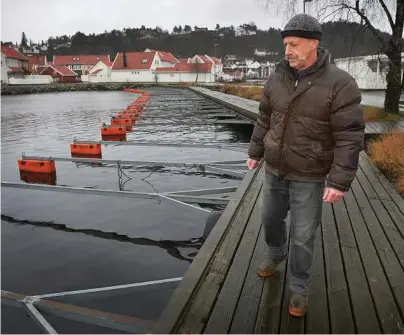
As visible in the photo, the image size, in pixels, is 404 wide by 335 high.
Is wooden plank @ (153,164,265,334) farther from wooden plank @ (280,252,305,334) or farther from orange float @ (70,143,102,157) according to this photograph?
orange float @ (70,143,102,157)

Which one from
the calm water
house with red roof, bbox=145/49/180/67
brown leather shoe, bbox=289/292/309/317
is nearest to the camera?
brown leather shoe, bbox=289/292/309/317

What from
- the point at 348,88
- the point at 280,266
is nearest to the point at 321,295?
the point at 280,266

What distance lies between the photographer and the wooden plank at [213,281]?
271cm

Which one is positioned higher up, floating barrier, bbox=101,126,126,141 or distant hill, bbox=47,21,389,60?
distant hill, bbox=47,21,389,60

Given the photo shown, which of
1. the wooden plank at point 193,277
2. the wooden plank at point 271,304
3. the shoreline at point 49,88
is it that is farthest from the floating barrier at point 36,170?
the shoreline at point 49,88

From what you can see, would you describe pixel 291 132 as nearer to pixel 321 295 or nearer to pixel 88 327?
pixel 321 295

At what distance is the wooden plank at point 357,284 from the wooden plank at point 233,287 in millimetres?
868

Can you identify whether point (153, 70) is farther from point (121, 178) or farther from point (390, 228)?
point (390, 228)

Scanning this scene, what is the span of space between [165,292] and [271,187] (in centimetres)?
307

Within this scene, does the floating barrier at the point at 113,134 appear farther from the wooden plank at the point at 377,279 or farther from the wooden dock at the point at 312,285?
the wooden plank at the point at 377,279

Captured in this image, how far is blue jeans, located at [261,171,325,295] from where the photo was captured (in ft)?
8.79

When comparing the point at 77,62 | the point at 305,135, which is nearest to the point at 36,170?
the point at 305,135

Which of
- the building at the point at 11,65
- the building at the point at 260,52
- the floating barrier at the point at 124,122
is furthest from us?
the building at the point at 260,52

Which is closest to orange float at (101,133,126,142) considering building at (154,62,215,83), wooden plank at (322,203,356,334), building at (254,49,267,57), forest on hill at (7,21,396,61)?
wooden plank at (322,203,356,334)
